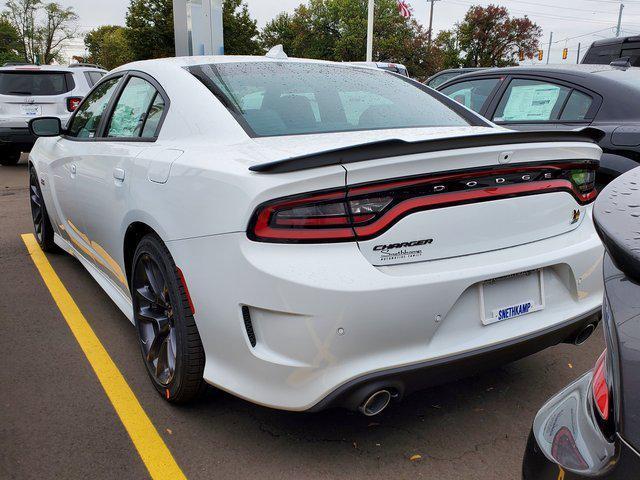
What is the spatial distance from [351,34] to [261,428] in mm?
67745

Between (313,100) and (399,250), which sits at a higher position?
(313,100)

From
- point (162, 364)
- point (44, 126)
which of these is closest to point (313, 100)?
point (162, 364)

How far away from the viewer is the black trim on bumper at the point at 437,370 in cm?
200

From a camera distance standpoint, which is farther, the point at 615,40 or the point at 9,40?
the point at 9,40

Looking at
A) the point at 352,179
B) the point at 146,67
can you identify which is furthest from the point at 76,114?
the point at 352,179

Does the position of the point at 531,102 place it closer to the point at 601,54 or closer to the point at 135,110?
the point at 135,110

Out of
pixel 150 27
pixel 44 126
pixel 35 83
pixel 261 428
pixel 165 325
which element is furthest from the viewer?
pixel 150 27

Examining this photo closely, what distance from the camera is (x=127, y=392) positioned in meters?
2.88

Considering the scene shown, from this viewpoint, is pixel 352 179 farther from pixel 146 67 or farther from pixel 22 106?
pixel 22 106

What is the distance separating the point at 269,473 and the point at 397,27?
68.2 m

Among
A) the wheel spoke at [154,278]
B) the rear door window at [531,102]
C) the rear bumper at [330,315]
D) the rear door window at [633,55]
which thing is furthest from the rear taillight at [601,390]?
the rear door window at [633,55]

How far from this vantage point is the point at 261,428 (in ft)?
8.35

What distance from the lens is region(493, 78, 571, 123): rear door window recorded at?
187 inches

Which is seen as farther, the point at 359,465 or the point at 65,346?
the point at 65,346
